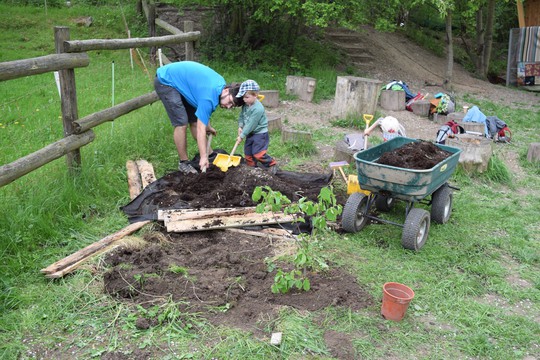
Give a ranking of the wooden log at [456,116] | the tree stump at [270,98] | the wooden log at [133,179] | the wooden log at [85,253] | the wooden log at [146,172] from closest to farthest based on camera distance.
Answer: the wooden log at [85,253] < the wooden log at [133,179] < the wooden log at [146,172] < the wooden log at [456,116] < the tree stump at [270,98]

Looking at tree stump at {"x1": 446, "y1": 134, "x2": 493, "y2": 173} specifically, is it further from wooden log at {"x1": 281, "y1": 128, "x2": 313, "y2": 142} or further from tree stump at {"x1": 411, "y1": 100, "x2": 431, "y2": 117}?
tree stump at {"x1": 411, "y1": 100, "x2": 431, "y2": 117}

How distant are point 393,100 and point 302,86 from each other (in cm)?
196

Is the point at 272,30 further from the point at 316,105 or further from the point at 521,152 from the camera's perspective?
the point at 521,152

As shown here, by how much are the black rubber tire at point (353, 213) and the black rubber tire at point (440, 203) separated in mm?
801

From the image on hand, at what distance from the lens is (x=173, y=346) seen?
135 inches

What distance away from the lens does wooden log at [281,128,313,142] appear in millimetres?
7742

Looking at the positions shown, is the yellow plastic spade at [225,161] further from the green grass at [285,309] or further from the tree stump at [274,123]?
the tree stump at [274,123]

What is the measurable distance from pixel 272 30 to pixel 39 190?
10097mm

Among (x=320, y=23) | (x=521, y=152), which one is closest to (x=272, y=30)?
(x=320, y=23)

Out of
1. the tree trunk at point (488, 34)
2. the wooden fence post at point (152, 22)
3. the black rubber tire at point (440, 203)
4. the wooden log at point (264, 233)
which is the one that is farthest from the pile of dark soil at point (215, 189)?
the tree trunk at point (488, 34)

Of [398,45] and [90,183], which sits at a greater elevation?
[398,45]

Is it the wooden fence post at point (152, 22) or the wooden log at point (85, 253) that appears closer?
the wooden log at point (85, 253)

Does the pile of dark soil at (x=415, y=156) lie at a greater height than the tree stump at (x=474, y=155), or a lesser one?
greater

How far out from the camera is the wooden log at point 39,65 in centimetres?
435
